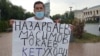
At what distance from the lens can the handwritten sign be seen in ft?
16.5

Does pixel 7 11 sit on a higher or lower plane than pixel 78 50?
higher

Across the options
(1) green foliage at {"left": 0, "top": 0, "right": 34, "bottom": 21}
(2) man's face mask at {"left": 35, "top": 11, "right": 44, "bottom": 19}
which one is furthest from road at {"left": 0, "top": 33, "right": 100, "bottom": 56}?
(1) green foliage at {"left": 0, "top": 0, "right": 34, "bottom": 21}

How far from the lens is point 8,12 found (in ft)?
252

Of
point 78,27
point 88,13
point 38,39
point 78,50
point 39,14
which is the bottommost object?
point 78,50

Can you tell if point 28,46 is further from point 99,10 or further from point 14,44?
point 99,10

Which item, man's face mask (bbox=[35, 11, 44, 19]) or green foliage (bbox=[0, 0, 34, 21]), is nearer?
man's face mask (bbox=[35, 11, 44, 19])

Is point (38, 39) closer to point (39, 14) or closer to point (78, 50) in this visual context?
point (39, 14)

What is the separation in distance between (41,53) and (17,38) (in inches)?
18.5

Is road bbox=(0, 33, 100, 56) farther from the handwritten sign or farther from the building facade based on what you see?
the building facade

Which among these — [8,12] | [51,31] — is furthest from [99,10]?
[51,31]

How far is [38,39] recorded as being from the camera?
5.08m

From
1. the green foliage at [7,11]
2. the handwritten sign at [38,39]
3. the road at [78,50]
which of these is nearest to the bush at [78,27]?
the road at [78,50]

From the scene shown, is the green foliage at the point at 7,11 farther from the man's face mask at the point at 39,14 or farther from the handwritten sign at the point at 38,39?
the man's face mask at the point at 39,14

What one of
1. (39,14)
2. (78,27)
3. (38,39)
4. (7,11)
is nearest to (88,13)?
(7,11)
